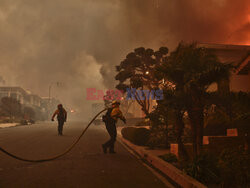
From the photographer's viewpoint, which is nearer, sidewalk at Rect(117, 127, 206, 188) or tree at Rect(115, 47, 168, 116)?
sidewalk at Rect(117, 127, 206, 188)

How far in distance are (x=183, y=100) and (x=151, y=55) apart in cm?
1986

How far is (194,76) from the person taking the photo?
610 centimetres

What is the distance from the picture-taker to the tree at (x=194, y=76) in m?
5.95

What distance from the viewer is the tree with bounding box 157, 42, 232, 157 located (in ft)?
19.5

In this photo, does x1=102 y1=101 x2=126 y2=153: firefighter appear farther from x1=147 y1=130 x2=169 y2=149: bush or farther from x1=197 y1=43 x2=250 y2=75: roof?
x1=197 y1=43 x2=250 y2=75: roof

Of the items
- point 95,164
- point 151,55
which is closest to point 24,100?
point 151,55

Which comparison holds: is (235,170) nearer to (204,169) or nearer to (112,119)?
(204,169)

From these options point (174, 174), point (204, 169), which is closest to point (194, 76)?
point (204, 169)

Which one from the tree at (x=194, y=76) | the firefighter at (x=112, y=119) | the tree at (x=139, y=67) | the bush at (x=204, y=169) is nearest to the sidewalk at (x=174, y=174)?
the bush at (x=204, y=169)

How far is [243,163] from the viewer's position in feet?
16.4

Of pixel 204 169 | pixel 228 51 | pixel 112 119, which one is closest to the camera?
pixel 204 169

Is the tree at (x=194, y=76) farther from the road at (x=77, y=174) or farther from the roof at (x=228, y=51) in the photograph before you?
the roof at (x=228, y=51)

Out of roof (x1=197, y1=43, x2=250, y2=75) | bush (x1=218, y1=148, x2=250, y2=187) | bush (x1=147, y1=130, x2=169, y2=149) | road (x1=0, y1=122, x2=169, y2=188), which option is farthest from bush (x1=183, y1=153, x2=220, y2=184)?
roof (x1=197, y1=43, x2=250, y2=75)

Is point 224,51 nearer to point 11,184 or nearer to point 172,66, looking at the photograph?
point 172,66
